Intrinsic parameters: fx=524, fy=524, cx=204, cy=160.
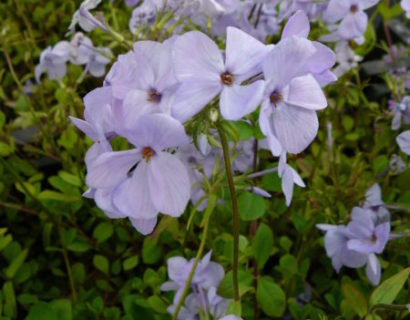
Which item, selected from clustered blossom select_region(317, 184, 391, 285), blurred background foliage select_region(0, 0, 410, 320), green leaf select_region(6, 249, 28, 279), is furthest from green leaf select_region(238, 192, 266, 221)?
green leaf select_region(6, 249, 28, 279)

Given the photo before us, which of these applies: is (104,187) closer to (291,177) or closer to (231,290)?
(291,177)

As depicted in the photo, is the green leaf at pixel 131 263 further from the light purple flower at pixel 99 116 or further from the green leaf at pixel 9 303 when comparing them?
the light purple flower at pixel 99 116

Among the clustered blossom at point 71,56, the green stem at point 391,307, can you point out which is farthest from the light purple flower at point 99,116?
the clustered blossom at point 71,56

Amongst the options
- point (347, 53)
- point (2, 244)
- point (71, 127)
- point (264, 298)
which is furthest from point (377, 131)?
point (2, 244)

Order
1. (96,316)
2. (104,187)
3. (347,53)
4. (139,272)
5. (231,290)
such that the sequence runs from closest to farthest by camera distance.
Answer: (104,187)
(231,290)
(96,316)
(139,272)
(347,53)

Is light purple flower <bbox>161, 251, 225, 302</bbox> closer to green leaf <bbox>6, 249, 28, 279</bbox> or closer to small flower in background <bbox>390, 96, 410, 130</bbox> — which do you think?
green leaf <bbox>6, 249, 28, 279</bbox>

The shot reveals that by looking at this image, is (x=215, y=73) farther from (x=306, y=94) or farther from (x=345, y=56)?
(x=345, y=56)

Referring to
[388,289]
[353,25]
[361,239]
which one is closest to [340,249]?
[361,239]
